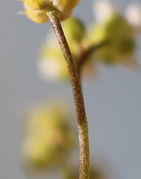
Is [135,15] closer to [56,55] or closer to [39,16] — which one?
[56,55]

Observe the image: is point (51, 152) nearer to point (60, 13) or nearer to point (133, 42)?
point (133, 42)

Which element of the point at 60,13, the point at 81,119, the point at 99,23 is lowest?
the point at 81,119

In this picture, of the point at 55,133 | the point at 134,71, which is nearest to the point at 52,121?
the point at 55,133

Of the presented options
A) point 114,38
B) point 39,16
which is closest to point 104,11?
point 114,38

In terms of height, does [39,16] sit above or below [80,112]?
above

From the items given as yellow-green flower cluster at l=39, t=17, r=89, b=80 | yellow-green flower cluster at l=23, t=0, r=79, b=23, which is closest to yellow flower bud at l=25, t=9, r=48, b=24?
yellow-green flower cluster at l=23, t=0, r=79, b=23

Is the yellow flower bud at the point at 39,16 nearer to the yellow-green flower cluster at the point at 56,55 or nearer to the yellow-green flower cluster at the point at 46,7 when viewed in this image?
the yellow-green flower cluster at the point at 46,7

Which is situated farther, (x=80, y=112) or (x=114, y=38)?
(x=114, y=38)

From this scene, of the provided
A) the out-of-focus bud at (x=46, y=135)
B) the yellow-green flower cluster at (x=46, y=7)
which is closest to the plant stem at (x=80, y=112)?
the yellow-green flower cluster at (x=46, y=7)
